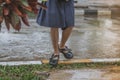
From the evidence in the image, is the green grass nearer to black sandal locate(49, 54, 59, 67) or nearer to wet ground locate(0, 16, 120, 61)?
black sandal locate(49, 54, 59, 67)

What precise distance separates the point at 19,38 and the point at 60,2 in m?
2.70

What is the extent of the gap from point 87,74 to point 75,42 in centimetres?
250

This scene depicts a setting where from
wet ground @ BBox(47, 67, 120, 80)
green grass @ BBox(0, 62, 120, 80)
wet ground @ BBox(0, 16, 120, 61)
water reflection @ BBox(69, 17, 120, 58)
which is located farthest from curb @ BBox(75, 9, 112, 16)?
wet ground @ BBox(47, 67, 120, 80)

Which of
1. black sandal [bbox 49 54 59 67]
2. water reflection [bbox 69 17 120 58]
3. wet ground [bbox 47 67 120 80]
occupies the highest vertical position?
black sandal [bbox 49 54 59 67]

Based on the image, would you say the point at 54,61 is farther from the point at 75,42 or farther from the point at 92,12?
the point at 92,12

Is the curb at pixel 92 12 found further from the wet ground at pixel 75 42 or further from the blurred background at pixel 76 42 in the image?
the wet ground at pixel 75 42

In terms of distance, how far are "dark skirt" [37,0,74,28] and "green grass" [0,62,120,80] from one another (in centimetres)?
63

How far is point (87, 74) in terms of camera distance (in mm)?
5730

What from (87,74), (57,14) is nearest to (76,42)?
(57,14)

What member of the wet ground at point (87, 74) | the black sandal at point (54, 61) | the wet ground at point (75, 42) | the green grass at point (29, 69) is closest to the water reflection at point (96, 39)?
the wet ground at point (75, 42)

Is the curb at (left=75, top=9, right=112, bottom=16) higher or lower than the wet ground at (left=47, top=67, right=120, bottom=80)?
lower

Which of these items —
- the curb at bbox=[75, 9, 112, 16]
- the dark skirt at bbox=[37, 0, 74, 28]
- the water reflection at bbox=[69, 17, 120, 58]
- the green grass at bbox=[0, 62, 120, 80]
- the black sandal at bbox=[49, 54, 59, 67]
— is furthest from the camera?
the curb at bbox=[75, 9, 112, 16]

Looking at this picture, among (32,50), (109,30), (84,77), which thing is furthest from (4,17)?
(109,30)

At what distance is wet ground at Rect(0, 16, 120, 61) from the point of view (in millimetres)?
6973
